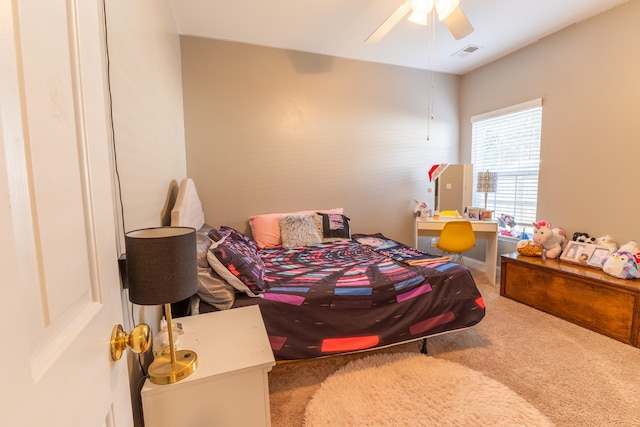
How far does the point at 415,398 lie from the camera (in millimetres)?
1577

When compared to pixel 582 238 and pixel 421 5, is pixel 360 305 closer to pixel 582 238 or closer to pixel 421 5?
pixel 421 5

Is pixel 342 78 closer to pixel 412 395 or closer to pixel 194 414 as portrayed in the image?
pixel 412 395

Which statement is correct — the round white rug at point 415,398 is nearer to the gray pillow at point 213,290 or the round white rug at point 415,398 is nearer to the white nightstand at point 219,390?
the white nightstand at point 219,390

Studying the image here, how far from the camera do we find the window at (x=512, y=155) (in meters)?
3.23

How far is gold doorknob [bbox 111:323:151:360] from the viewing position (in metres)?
0.60

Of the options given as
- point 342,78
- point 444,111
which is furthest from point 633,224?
point 342,78

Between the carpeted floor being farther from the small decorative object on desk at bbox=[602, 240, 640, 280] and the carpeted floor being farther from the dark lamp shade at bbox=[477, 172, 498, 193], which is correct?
the dark lamp shade at bbox=[477, 172, 498, 193]

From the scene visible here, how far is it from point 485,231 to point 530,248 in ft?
1.77

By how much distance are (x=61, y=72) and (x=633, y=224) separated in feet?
12.1

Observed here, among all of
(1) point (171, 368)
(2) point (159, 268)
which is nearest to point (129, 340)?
(2) point (159, 268)

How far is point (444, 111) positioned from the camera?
4.04m

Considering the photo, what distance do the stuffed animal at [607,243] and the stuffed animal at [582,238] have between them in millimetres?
59

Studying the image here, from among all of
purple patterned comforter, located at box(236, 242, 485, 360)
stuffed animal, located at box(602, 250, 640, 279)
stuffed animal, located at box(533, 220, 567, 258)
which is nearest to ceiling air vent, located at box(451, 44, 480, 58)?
stuffed animal, located at box(533, 220, 567, 258)

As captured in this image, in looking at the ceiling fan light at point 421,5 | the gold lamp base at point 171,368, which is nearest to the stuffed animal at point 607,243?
the ceiling fan light at point 421,5
